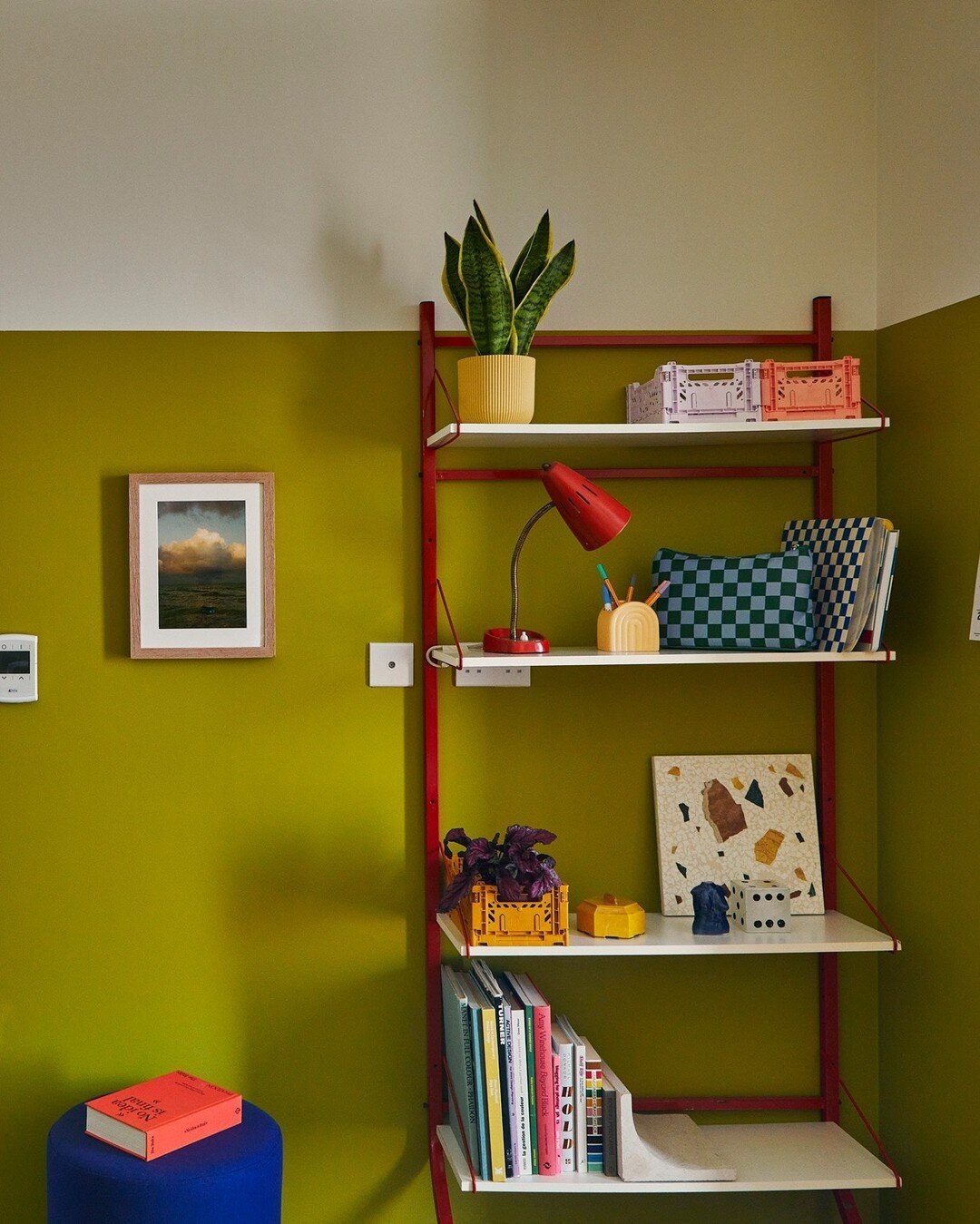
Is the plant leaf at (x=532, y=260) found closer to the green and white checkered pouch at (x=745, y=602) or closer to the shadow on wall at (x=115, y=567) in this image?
the green and white checkered pouch at (x=745, y=602)

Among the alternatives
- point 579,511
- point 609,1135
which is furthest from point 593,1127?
point 579,511

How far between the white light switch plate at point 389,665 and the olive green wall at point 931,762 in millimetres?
1000

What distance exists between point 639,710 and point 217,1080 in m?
1.16

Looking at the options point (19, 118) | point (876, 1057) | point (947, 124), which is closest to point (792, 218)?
point (947, 124)

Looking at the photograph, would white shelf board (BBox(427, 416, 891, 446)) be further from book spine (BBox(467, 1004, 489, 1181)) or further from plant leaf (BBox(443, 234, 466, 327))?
book spine (BBox(467, 1004, 489, 1181))

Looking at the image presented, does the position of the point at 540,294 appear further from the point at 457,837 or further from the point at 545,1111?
the point at 545,1111

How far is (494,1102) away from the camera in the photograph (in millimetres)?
1902

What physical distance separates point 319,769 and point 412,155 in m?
1.29

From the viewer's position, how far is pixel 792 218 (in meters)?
2.29

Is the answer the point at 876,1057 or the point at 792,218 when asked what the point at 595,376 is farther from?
the point at 876,1057

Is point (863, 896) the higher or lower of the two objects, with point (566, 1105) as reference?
higher

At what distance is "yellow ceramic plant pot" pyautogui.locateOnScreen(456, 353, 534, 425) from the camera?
200cm

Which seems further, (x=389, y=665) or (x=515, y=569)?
(x=389, y=665)

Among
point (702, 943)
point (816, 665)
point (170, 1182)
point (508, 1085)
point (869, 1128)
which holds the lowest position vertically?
point (869, 1128)
